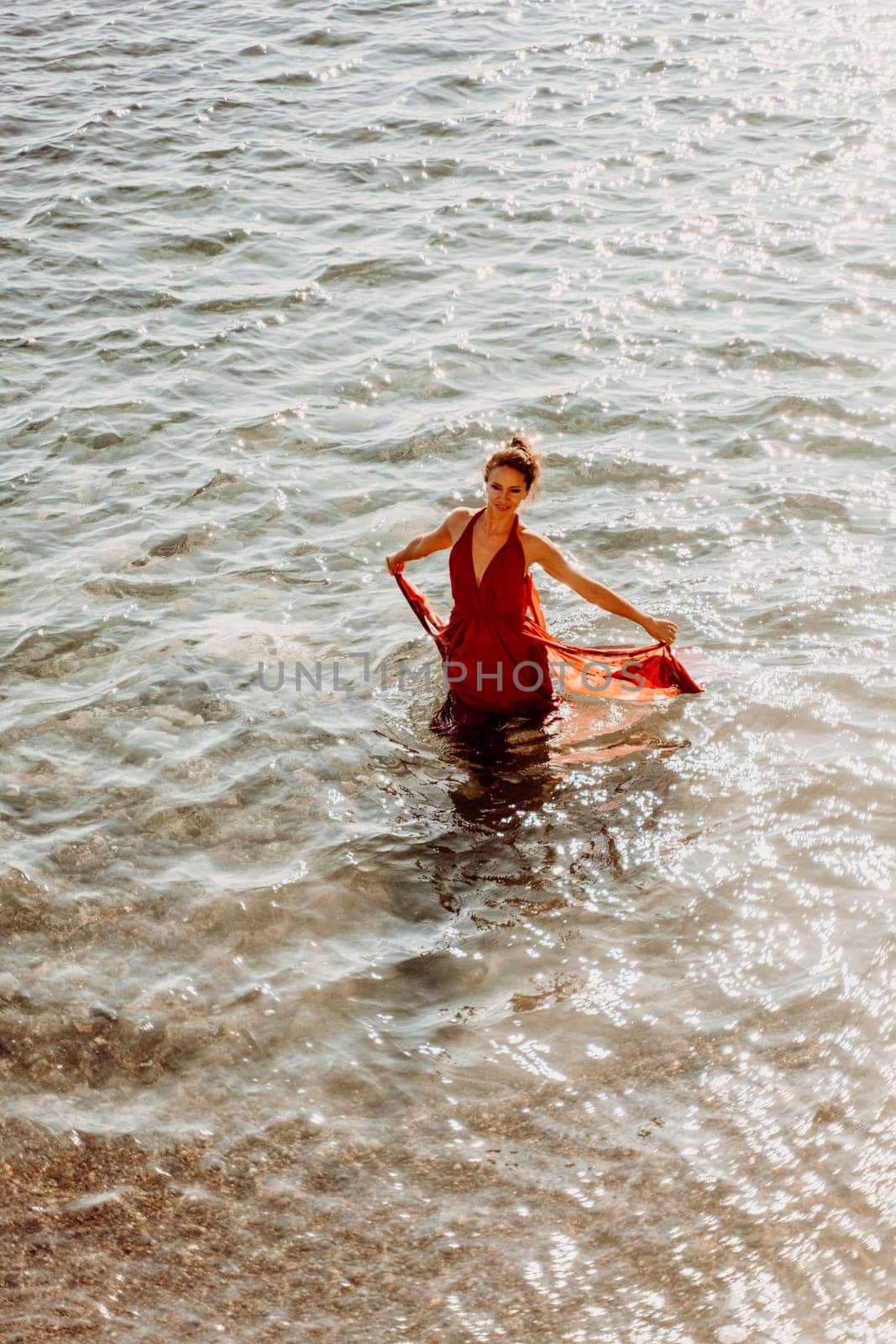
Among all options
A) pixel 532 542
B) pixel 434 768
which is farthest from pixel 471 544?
pixel 434 768

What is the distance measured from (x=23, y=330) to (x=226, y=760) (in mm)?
6749

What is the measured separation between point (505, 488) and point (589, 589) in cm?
70

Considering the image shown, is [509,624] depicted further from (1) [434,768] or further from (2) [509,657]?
(1) [434,768]

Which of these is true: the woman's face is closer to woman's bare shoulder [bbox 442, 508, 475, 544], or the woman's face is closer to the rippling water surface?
woman's bare shoulder [bbox 442, 508, 475, 544]

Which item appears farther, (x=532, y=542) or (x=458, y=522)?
(x=458, y=522)

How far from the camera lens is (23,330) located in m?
12.3

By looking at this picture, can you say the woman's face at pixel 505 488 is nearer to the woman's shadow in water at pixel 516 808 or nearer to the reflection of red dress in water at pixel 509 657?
the reflection of red dress in water at pixel 509 657

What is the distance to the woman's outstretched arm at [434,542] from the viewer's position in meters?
7.14

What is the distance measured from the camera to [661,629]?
701cm

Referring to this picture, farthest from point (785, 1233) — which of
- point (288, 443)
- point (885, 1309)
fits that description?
point (288, 443)

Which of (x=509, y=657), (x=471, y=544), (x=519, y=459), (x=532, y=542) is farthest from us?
(x=509, y=657)

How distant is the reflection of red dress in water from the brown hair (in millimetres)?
282

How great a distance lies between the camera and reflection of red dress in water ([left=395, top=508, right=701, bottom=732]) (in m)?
7.07

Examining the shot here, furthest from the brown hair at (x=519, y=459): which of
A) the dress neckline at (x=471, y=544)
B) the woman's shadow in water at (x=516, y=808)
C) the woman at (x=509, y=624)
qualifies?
the woman's shadow in water at (x=516, y=808)
